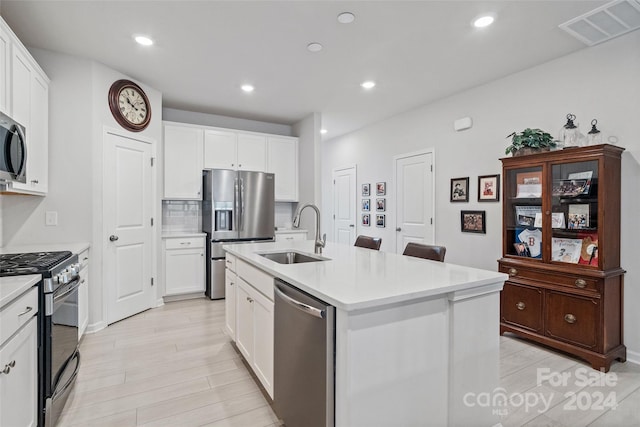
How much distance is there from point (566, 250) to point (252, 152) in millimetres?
4044

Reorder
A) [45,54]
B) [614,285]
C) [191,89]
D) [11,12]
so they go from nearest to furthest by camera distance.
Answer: [11,12] → [614,285] → [45,54] → [191,89]

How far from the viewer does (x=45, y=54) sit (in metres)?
2.99

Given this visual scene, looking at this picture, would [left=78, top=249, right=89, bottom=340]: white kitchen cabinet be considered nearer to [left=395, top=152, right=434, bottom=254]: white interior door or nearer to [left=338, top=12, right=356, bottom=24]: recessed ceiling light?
[left=338, top=12, right=356, bottom=24]: recessed ceiling light

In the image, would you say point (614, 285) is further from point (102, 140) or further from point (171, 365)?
point (102, 140)

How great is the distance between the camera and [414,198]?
4656mm

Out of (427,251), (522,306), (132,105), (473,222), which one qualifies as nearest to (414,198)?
(473,222)

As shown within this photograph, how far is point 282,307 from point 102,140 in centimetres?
284

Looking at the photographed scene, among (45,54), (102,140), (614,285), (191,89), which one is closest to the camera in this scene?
(614,285)

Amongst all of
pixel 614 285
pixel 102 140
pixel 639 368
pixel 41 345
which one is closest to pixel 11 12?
pixel 102 140

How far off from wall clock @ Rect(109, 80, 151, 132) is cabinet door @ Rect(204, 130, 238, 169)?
918 millimetres

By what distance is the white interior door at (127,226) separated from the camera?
3.33m

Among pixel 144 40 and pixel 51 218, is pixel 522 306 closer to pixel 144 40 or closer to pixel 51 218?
pixel 144 40

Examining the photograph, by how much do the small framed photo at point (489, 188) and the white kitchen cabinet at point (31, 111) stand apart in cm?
430

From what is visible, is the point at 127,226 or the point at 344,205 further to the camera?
the point at 344,205
